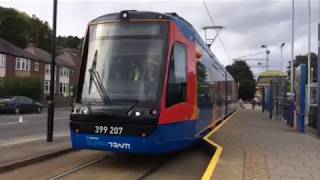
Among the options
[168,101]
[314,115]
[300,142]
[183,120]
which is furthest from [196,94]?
[314,115]

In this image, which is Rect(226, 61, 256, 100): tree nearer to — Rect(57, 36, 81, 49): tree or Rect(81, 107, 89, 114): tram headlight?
Rect(57, 36, 81, 49): tree

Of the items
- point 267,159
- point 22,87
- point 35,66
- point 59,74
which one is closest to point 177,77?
point 267,159

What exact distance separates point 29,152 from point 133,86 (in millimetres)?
3732

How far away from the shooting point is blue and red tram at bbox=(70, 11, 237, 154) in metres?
11.0

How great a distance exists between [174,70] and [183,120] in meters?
1.24

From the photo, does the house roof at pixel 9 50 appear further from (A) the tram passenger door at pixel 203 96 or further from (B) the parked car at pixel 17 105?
(A) the tram passenger door at pixel 203 96

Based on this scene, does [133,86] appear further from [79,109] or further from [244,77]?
[244,77]

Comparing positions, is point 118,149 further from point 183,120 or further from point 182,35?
point 182,35

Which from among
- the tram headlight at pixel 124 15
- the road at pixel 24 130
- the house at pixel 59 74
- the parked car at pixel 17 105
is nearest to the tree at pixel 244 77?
the house at pixel 59 74

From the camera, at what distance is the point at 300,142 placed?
1714 centimetres

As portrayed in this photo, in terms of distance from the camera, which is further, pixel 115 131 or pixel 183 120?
pixel 183 120

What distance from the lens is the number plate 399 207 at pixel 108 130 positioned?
36.4 feet

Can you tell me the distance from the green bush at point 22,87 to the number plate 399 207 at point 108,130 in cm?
4782

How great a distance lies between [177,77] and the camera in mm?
11922
